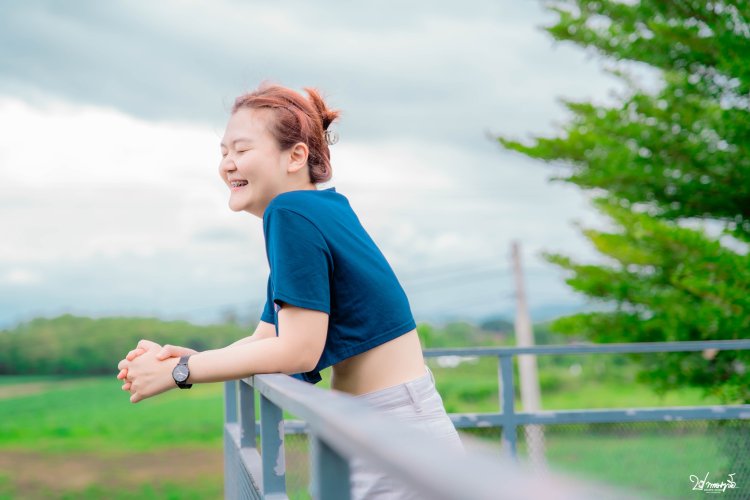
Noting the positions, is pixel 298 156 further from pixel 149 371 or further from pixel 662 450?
pixel 662 450

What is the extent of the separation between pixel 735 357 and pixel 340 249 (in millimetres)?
8140

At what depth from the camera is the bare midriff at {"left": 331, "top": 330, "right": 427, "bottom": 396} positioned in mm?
1795

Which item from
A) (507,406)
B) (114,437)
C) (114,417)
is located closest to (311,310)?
(507,406)

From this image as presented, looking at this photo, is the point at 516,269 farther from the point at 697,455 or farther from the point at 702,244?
the point at 697,455

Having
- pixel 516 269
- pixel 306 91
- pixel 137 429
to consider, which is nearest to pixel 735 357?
pixel 306 91

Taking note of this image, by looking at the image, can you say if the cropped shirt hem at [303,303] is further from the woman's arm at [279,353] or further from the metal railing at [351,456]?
the metal railing at [351,456]

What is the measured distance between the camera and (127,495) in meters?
17.8

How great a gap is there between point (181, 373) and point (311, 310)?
1.11 ft

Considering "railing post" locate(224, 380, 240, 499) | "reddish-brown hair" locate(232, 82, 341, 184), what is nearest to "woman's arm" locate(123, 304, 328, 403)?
Result: "reddish-brown hair" locate(232, 82, 341, 184)

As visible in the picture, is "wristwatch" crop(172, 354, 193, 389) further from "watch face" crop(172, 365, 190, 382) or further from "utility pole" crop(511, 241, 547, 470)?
"utility pole" crop(511, 241, 547, 470)

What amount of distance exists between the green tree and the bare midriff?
609cm

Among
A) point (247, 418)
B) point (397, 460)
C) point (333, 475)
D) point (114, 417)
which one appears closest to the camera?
point (397, 460)

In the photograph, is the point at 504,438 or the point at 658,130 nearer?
the point at 504,438

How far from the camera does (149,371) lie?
186 cm
